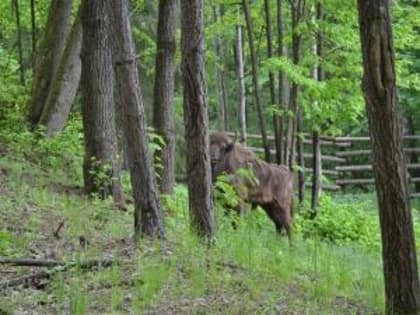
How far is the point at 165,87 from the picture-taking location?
1082 cm

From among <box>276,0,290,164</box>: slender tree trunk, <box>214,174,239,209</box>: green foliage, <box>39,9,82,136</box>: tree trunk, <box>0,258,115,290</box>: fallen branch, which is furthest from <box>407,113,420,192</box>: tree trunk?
<box>0,258,115,290</box>: fallen branch

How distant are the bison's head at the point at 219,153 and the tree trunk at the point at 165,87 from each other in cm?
105

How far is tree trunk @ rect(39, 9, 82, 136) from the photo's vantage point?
46.8 ft

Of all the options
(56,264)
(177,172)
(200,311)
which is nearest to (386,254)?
(200,311)

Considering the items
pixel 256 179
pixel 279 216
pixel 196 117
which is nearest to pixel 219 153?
pixel 256 179

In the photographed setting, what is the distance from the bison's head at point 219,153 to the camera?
997 centimetres

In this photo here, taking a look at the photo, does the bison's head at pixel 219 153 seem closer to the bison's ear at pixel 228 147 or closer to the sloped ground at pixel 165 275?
the bison's ear at pixel 228 147

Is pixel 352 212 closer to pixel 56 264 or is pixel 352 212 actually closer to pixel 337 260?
pixel 337 260

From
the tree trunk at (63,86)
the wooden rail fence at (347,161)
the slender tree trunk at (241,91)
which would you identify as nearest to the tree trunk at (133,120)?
the tree trunk at (63,86)

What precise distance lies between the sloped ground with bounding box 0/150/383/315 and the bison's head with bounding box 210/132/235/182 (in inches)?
60.7

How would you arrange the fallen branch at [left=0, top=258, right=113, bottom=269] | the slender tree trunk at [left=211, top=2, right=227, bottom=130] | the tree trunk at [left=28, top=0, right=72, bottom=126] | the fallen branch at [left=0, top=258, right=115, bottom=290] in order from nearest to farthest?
the fallen branch at [left=0, top=258, right=115, bottom=290], the fallen branch at [left=0, top=258, right=113, bottom=269], the tree trunk at [left=28, top=0, right=72, bottom=126], the slender tree trunk at [left=211, top=2, right=227, bottom=130]

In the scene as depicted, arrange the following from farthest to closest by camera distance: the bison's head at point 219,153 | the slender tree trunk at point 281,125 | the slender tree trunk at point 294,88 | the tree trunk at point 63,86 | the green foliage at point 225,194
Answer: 1. the tree trunk at point 63,86
2. the slender tree trunk at point 281,125
3. the slender tree trunk at point 294,88
4. the bison's head at point 219,153
5. the green foliage at point 225,194

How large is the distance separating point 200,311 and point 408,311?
1.44 m

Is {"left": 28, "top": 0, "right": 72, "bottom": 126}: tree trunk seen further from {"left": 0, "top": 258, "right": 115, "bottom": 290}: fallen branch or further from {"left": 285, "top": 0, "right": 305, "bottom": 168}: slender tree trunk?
{"left": 0, "top": 258, "right": 115, "bottom": 290}: fallen branch
